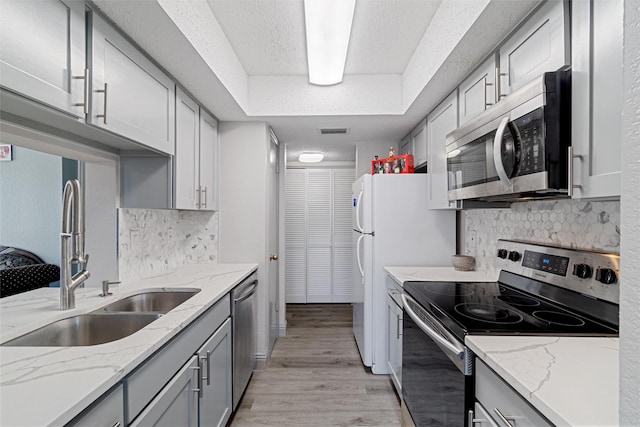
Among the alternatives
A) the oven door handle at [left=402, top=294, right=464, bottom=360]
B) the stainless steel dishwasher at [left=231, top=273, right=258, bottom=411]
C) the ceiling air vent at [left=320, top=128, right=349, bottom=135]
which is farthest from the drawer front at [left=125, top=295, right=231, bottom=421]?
the ceiling air vent at [left=320, top=128, right=349, bottom=135]

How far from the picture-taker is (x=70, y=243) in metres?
1.41

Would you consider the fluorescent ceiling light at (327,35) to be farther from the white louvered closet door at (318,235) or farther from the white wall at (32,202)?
the white louvered closet door at (318,235)

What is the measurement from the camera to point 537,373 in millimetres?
858

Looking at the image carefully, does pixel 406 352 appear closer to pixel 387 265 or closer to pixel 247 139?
pixel 387 265

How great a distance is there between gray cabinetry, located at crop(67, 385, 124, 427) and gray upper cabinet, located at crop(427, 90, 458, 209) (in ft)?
6.11

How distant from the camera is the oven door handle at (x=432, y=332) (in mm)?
1169

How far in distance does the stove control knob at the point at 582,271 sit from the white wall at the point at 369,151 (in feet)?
7.85

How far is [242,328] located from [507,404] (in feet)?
5.72

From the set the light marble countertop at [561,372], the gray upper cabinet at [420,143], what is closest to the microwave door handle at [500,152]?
the light marble countertop at [561,372]

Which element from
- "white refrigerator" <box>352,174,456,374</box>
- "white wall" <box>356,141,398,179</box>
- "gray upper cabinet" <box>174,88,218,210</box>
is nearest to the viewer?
"gray upper cabinet" <box>174,88,218,210</box>

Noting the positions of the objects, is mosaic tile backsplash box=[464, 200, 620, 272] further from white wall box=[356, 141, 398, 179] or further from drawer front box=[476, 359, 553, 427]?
white wall box=[356, 141, 398, 179]

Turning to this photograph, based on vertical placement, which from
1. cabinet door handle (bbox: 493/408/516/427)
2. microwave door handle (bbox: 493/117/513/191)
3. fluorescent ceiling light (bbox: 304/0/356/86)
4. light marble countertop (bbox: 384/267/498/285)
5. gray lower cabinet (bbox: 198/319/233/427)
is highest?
fluorescent ceiling light (bbox: 304/0/356/86)

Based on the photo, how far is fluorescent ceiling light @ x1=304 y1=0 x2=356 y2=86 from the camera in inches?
65.1

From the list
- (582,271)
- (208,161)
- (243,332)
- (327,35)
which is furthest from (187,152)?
(582,271)
